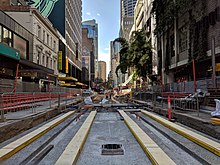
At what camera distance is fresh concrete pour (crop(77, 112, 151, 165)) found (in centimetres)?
577

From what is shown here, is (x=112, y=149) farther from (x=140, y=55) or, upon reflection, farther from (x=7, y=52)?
(x=140, y=55)

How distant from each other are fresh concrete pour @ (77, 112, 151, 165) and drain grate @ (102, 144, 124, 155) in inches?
4.2

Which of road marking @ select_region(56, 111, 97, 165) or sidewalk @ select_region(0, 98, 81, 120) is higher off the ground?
sidewalk @ select_region(0, 98, 81, 120)

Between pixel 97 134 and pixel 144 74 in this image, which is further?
pixel 144 74

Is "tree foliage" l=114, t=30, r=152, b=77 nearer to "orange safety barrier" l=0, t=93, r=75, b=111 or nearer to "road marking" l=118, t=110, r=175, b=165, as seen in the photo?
"orange safety barrier" l=0, t=93, r=75, b=111

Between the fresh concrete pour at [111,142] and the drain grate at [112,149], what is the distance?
106 mm

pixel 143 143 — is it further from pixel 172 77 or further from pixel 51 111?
pixel 172 77

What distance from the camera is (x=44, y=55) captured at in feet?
132

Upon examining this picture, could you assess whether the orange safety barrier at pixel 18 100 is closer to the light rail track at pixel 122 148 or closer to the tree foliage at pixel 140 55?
the light rail track at pixel 122 148

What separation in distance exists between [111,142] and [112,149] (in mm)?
982

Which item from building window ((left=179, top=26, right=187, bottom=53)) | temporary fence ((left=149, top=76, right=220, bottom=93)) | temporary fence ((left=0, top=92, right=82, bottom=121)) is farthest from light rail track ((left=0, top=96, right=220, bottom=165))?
building window ((left=179, top=26, right=187, bottom=53))

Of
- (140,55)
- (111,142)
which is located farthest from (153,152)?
(140,55)

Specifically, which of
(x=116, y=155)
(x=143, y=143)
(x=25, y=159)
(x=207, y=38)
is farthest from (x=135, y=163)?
(x=207, y=38)

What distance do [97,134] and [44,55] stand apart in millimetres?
33479
